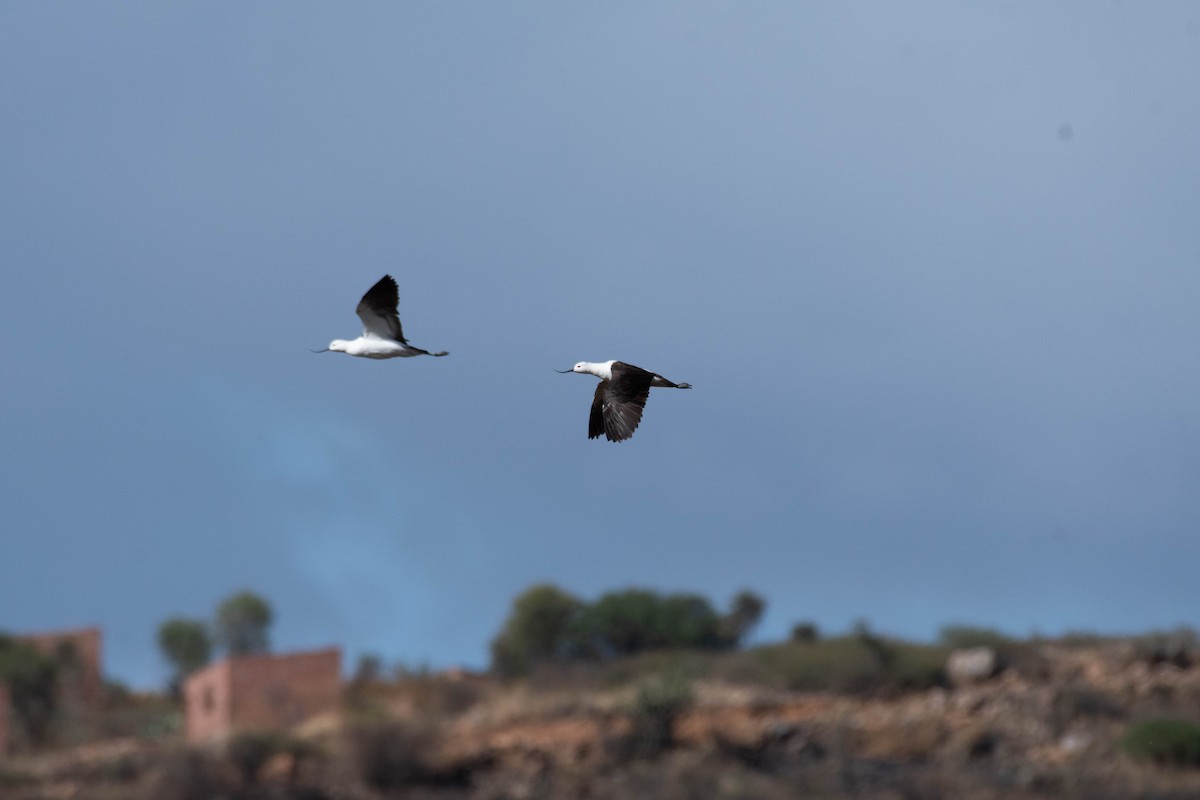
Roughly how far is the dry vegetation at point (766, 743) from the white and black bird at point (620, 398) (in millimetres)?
18470

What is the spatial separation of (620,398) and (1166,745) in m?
22.9

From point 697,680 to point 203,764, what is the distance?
1165 centimetres

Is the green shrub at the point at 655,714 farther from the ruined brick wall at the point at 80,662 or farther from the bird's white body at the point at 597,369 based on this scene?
the ruined brick wall at the point at 80,662

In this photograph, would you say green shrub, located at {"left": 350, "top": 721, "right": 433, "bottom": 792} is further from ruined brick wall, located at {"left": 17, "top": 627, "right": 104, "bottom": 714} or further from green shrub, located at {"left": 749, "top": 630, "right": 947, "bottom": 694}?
ruined brick wall, located at {"left": 17, "top": 627, "right": 104, "bottom": 714}

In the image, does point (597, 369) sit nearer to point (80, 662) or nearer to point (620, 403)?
point (620, 403)

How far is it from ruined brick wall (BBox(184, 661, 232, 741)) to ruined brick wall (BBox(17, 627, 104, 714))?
10.9 metres

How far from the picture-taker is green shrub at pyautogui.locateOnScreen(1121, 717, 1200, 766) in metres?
36.2

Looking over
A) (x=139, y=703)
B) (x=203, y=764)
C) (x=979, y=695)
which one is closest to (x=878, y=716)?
(x=979, y=695)

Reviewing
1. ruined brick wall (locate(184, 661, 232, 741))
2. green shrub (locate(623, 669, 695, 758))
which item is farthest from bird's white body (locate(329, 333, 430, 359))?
ruined brick wall (locate(184, 661, 232, 741))

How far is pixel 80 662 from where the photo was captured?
67125mm

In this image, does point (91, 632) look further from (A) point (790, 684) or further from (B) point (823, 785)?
(B) point (823, 785)

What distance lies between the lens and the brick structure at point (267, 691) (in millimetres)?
50312

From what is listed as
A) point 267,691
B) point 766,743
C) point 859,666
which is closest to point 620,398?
point 766,743

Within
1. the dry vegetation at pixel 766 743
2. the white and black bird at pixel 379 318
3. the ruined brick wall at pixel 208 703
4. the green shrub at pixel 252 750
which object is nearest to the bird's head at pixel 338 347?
the white and black bird at pixel 379 318
